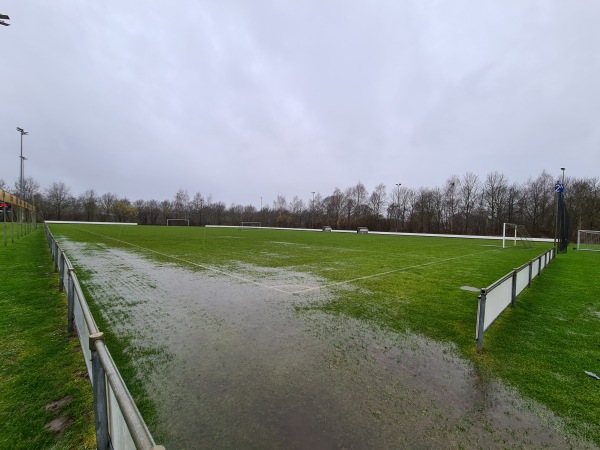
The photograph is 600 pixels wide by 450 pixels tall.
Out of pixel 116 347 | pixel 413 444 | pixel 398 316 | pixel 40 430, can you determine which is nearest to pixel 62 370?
pixel 116 347

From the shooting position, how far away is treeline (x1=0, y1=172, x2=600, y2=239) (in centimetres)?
5328

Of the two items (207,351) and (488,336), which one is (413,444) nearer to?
(207,351)

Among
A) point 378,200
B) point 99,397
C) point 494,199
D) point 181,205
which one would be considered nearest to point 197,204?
point 181,205

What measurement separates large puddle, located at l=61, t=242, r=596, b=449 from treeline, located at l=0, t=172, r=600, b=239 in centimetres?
5637

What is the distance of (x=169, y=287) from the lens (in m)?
8.70

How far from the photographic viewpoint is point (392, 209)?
247ft

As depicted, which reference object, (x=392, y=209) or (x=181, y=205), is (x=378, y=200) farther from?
(x=181, y=205)

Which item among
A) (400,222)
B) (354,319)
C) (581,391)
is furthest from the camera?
(400,222)

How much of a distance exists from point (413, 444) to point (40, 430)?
354cm

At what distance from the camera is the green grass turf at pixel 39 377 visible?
109 inches

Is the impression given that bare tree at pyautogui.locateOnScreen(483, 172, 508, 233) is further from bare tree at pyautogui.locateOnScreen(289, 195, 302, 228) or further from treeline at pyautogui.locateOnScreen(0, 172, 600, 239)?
bare tree at pyautogui.locateOnScreen(289, 195, 302, 228)

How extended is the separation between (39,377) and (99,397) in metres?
2.51

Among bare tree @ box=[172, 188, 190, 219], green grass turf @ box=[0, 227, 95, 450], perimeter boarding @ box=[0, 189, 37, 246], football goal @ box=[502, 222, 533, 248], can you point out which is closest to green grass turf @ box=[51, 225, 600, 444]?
green grass turf @ box=[0, 227, 95, 450]

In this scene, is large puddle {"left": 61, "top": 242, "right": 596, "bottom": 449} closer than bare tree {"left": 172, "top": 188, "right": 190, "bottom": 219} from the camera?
Yes
